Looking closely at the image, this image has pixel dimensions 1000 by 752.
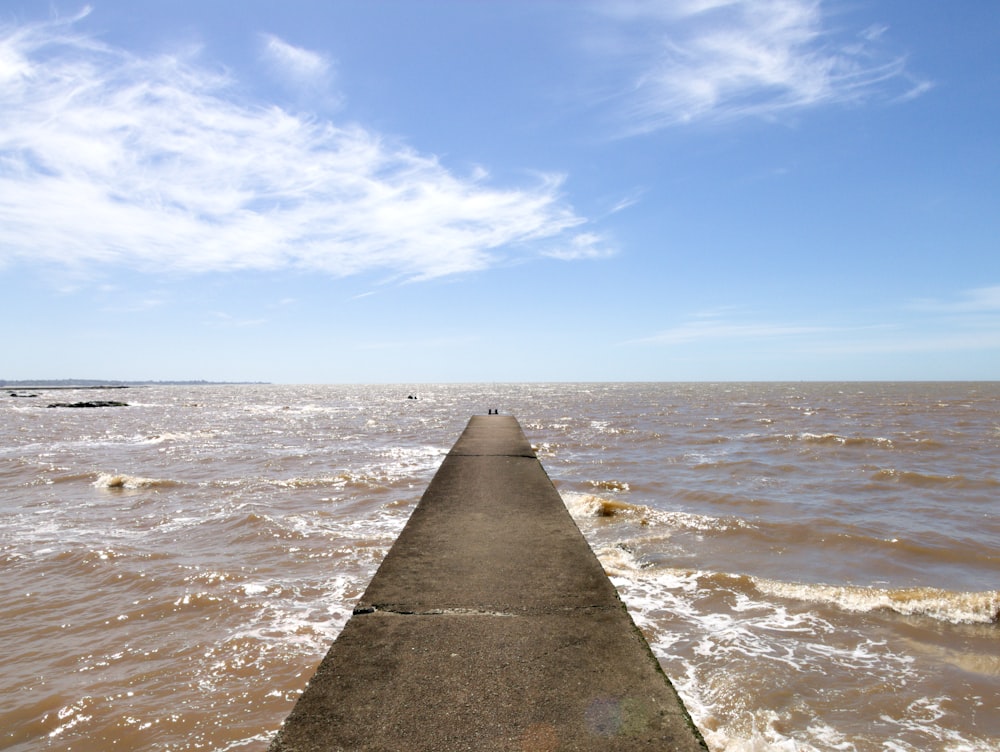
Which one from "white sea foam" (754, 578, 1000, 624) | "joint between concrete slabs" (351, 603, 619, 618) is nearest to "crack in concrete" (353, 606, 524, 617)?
"joint between concrete slabs" (351, 603, 619, 618)

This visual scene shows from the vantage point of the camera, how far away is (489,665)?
2.60m

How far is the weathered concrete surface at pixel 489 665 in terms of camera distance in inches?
83.6

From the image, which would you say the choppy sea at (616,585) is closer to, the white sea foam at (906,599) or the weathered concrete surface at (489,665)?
the white sea foam at (906,599)

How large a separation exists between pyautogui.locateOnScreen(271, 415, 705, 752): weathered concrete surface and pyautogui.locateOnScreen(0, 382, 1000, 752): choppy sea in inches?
43.9

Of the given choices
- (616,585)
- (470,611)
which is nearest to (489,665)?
(470,611)

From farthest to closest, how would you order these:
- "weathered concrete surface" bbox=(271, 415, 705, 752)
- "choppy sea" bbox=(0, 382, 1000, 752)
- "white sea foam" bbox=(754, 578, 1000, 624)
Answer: "white sea foam" bbox=(754, 578, 1000, 624) → "choppy sea" bbox=(0, 382, 1000, 752) → "weathered concrete surface" bbox=(271, 415, 705, 752)

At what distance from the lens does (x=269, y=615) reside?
5066 mm

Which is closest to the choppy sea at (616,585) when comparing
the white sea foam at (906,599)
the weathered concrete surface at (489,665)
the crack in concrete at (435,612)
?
the white sea foam at (906,599)

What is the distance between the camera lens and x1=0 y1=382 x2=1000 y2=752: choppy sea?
3.61 metres

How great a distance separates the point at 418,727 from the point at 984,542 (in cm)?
833

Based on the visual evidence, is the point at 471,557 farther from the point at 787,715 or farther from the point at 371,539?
the point at 371,539

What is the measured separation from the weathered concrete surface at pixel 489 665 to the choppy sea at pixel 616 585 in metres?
1.11

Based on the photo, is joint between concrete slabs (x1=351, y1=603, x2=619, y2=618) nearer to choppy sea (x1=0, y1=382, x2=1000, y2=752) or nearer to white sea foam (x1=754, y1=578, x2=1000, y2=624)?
choppy sea (x1=0, y1=382, x2=1000, y2=752)

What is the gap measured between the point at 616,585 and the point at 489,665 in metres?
3.72
